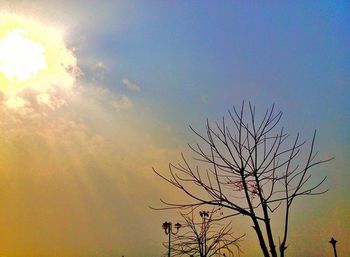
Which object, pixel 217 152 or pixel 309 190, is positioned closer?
pixel 309 190

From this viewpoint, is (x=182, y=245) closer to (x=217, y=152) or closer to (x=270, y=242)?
(x=217, y=152)

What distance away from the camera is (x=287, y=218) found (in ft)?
9.89

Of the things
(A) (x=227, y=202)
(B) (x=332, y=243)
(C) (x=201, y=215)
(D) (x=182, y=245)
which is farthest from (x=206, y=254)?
(B) (x=332, y=243)

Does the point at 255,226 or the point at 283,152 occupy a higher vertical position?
the point at 283,152

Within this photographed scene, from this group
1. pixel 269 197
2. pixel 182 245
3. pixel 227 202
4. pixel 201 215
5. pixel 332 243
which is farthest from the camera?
pixel 332 243

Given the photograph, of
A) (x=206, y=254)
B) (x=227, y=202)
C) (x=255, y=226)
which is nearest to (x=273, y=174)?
(x=227, y=202)

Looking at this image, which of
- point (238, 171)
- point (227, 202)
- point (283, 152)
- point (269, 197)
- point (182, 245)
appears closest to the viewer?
point (227, 202)

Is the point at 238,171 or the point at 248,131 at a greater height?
the point at 248,131

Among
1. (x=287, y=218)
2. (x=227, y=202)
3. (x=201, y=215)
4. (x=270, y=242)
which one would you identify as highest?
(x=201, y=215)

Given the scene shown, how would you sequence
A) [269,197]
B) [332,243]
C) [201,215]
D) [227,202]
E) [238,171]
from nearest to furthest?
[227,202] → [269,197] → [238,171] → [201,215] → [332,243]

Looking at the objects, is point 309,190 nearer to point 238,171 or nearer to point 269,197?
point 269,197

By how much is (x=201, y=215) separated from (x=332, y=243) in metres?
21.8

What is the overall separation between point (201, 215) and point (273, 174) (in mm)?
9669

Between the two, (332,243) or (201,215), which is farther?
(332,243)
